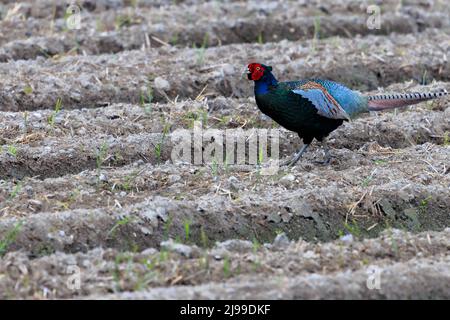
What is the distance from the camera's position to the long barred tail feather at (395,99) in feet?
25.2

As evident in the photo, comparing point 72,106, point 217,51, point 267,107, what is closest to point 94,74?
point 72,106

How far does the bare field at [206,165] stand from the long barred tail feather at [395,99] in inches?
13.5

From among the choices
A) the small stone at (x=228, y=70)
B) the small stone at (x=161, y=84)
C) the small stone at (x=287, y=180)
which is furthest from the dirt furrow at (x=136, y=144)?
the small stone at (x=228, y=70)

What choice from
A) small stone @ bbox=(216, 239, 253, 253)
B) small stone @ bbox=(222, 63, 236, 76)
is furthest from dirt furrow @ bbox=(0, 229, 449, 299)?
small stone @ bbox=(222, 63, 236, 76)

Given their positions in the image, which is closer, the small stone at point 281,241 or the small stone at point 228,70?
the small stone at point 281,241

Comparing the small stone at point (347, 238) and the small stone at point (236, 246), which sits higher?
the small stone at point (347, 238)

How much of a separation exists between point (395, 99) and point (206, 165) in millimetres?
1608

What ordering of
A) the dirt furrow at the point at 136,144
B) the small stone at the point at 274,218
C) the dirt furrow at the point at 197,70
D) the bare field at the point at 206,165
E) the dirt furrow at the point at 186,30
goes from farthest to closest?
the dirt furrow at the point at 186,30, the dirt furrow at the point at 197,70, the dirt furrow at the point at 136,144, the small stone at the point at 274,218, the bare field at the point at 206,165

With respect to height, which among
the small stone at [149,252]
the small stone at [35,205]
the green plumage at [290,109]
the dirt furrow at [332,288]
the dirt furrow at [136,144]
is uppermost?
the green plumage at [290,109]

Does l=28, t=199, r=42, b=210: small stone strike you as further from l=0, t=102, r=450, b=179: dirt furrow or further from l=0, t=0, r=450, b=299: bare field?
l=0, t=102, r=450, b=179: dirt furrow

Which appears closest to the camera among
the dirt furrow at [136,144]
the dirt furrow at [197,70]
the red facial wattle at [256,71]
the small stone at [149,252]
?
the small stone at [149,252]

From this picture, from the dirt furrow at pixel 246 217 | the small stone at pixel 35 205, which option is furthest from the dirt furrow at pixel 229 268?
Answer: the small stone at pixel 35 205

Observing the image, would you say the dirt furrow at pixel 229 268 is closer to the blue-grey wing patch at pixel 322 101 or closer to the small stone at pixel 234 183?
the small stone at pixel 234 183

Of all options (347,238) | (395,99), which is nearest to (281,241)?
(347,238)
